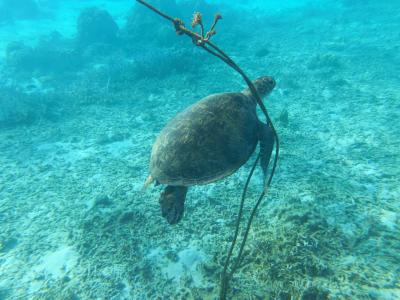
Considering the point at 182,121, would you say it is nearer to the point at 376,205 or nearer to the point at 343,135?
the point at 376,205

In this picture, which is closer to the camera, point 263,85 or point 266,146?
point 266,146

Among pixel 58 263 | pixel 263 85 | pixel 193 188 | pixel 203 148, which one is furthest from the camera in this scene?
pixel 193 188

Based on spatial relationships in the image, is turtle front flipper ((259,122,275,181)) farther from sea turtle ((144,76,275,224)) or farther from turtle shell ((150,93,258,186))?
turtle shell ((150,93,258,186))

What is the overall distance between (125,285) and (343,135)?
6.79 metres

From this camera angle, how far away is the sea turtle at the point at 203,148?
313 centimetres

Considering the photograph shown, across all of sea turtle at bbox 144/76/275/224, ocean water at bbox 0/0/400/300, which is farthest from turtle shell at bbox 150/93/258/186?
ocean water at bbox 0/0/400/300

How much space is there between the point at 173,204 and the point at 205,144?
0.91m

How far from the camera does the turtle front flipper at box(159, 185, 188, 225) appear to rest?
309cm

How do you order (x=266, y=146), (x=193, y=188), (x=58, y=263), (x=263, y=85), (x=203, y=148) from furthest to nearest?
(x=193, y=188) → (x=263, y=85) → (x=58, y=263) → (x=266, y=146) → (x=203, y=148)

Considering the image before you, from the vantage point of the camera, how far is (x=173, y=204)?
3184mm

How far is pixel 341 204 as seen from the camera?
164 inches

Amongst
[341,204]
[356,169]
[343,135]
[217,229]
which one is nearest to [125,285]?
[217,229]

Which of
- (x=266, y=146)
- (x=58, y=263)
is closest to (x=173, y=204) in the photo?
(x=266, y=146)

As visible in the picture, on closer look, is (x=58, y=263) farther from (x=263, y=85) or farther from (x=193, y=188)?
(x=263, y=85)
